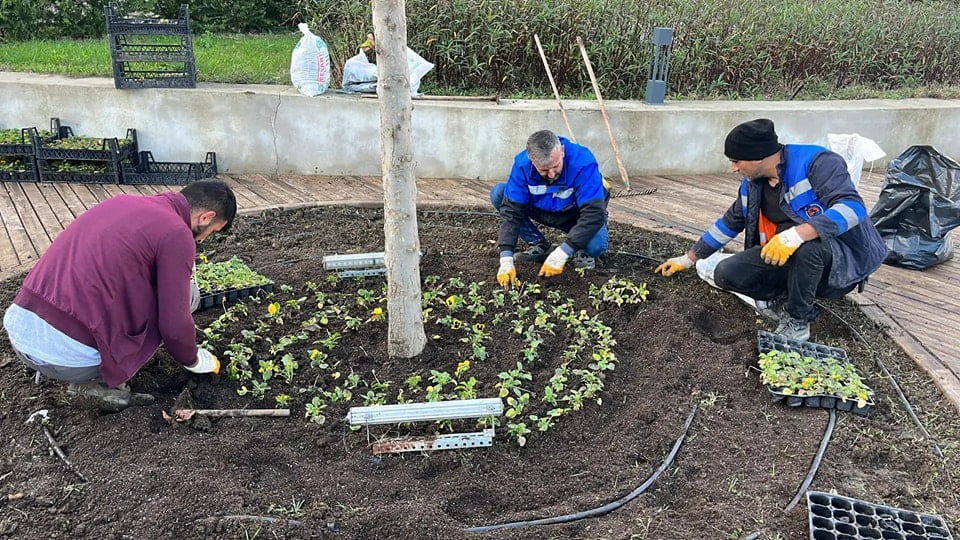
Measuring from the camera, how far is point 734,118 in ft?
21.4

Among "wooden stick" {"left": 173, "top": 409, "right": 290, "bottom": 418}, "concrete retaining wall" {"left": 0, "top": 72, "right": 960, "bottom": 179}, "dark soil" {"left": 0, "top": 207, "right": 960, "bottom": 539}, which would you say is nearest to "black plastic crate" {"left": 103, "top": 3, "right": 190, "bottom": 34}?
"concrete retaining wall" {"left": 0, "top": 72, "right": 960, "bottom": 179}

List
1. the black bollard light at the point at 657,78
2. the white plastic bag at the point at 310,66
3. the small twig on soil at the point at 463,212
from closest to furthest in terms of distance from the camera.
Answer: the small twig on soil at the point at 463,212
the white plastic bag at the point at 310,66
the black bollard light at the point at 657,78

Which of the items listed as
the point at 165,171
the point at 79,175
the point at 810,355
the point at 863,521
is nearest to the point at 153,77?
the point at 165,171

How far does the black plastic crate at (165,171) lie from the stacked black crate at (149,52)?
0.63 meters

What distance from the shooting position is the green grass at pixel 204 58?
6.88 metres

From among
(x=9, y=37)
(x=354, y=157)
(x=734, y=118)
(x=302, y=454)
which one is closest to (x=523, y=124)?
(x=354, y=157)

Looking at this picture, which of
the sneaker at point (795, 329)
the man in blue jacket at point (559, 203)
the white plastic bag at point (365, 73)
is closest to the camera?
the sneaker at point (795, 329)

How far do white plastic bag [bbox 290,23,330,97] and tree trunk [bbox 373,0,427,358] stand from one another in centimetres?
342

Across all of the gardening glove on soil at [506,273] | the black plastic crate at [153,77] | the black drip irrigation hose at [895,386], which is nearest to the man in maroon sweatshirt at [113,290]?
the gardening glove on soil at [506,273]

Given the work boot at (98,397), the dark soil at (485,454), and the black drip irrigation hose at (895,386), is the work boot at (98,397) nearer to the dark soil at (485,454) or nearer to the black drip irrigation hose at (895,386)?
the dark soil at (485,454)

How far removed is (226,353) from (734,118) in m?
4.93

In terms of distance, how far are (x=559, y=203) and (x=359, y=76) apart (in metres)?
2.75

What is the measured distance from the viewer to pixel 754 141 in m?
3.57

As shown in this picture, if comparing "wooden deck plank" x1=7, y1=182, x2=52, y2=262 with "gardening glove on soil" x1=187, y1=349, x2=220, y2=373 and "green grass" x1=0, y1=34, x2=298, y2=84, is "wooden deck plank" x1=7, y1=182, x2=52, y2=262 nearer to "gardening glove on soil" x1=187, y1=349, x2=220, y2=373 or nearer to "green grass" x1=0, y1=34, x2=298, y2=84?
"green grass" x1=0, y1=34, x2=298, y2=84
